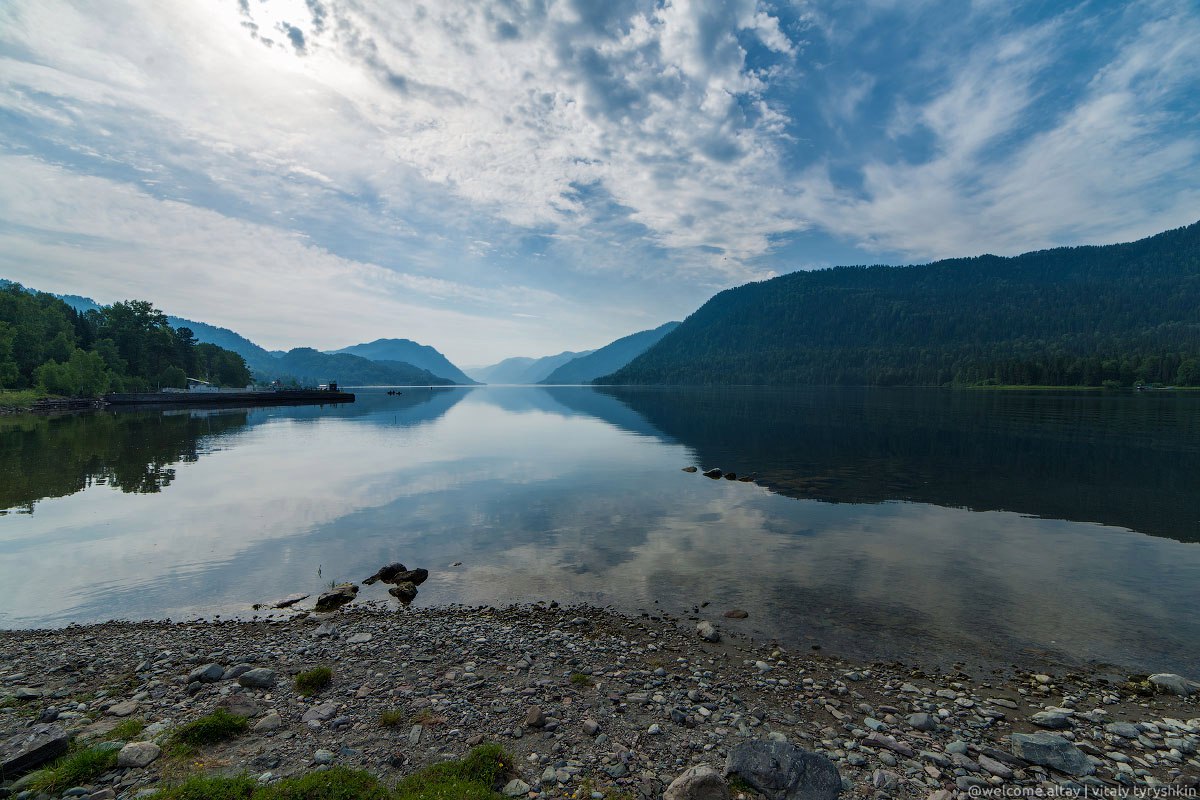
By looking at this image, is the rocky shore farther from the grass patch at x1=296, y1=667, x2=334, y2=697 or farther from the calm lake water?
the calm lake water

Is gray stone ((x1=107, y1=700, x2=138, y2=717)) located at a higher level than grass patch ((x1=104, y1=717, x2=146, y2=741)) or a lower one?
lower

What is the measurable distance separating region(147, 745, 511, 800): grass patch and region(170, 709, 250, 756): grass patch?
1.47 meters

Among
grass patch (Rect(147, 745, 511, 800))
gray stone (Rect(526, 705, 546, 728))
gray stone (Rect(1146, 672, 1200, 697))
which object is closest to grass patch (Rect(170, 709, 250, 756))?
grass patch (Rect(147, 745, 511, 800))

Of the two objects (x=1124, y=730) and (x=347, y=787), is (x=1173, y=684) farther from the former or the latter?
(x=347, y=787)

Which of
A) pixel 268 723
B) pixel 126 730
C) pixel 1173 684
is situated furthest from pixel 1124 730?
pixel 126 730

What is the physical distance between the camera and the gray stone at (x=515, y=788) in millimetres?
8703

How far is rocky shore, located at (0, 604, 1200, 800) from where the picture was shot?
30.5 ft

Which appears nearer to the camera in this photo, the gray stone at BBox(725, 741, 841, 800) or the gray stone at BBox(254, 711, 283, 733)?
the gray stone at BBox(725, 741, 841, 800)

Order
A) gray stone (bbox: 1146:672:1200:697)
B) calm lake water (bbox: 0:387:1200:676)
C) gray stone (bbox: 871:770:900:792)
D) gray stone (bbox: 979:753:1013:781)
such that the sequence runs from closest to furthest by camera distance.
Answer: gray stone (bbox: 871:770:900:792), gray stone (bbox: 979:753:1013:781), gray stone (bbox: 1146:672:1200:697), calm lake water (bbox: 0:387:1200:676)

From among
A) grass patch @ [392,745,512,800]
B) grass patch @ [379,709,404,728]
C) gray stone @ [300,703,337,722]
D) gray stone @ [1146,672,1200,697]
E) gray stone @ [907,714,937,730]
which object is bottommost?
gray stone @ [1146,672,1200,697]

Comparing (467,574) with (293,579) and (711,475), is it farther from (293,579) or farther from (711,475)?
(711,475)

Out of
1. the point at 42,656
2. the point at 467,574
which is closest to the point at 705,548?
the point at 467,574

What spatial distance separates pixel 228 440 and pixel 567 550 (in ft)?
233

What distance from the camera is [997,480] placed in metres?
41.7
